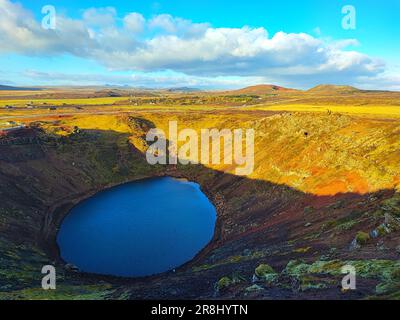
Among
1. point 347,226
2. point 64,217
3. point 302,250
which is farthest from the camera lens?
point 64,217

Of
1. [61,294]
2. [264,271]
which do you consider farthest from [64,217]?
[264,271]

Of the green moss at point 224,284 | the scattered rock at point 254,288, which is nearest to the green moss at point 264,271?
the green moss at point 224,284

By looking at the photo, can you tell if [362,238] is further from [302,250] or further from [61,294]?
[61,294]

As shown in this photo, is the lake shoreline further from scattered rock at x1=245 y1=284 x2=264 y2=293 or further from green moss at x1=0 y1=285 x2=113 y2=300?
scattered rock at x1=245 y1=284 x2=264 y2=293

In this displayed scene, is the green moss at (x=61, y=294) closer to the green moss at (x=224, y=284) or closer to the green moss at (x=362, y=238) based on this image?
the green moss at (x=224, y=284)

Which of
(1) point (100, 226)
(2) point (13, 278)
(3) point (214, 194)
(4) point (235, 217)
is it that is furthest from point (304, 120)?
(2) point (13, 278)

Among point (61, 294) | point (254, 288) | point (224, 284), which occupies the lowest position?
point (61, 294)

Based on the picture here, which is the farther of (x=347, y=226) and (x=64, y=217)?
(x=64, y=217)
